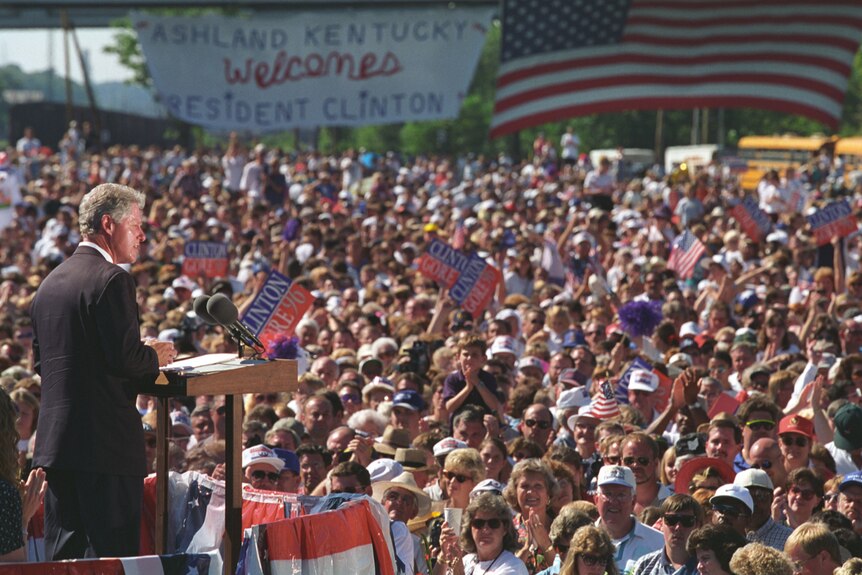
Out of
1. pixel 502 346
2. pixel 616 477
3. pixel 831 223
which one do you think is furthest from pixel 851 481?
pixel 831 223

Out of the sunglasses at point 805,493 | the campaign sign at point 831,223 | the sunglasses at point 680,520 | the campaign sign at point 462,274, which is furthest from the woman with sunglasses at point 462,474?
the campaign sign at point 831,223

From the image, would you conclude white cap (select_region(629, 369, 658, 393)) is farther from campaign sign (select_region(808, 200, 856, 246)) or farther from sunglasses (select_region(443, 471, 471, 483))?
campaign sign (select_region(808, 200, 856, 246))

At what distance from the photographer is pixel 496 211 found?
26750 millimetres

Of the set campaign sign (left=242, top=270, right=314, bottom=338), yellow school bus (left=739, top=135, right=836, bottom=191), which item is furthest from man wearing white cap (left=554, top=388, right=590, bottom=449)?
yellow school bus (left=739, top=135, right=836, bottom=191)

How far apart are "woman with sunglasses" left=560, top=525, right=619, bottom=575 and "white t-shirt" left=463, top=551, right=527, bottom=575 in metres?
0.29

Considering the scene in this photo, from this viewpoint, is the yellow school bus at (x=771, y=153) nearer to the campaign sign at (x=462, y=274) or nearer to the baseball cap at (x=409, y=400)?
the campaign sign at (x=462, y=274)

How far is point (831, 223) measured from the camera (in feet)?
58.2

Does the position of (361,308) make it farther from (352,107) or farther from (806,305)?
(352,107)

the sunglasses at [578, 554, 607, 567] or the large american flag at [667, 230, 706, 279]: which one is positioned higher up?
the large american flag at [667, 230, 706, 279]

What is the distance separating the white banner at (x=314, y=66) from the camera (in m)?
31.3

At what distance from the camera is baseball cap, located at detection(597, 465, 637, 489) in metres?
7.75

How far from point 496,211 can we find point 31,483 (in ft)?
71.9

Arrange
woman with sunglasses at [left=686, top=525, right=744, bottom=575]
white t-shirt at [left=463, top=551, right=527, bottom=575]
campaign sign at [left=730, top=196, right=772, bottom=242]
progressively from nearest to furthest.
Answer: woman with sunglasses at [left=686, top=525, right=744, bottom=575] → white t-shirt at [left=463, top=551, right=527, bottom=575] → campaign sign at [left=730, top=196, right=772, bottom=242]

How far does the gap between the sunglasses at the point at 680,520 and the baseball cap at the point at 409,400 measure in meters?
3.83
